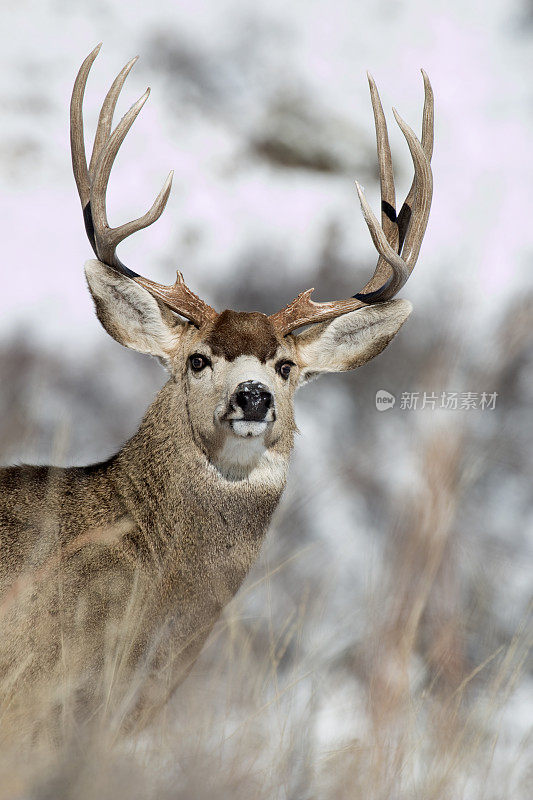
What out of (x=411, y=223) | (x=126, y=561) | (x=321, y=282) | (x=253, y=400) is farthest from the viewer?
(x=321, y=282)

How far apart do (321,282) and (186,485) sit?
899cm

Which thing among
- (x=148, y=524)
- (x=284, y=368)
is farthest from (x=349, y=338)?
(x=148, y=524)

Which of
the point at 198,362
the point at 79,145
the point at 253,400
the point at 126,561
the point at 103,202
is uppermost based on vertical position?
the point at 79,145

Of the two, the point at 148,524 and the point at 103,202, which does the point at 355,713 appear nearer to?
the point at 148,524

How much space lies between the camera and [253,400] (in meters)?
4.10

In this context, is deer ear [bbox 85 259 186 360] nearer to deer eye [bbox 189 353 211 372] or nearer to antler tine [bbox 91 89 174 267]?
antler tine [bbox 91 89 174 267]

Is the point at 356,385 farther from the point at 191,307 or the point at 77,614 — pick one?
the point at 77,614

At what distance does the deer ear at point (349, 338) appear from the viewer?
5.07 meters

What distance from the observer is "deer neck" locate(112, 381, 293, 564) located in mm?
4195

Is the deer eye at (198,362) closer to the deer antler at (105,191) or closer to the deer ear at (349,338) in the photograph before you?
the deer antler at (105,191)

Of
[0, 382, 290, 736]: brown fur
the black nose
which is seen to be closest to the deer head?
the black nose

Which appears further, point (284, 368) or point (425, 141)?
point (425, 141)

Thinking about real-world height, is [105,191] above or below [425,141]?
below

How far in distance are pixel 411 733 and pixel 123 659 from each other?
105 centimetres
